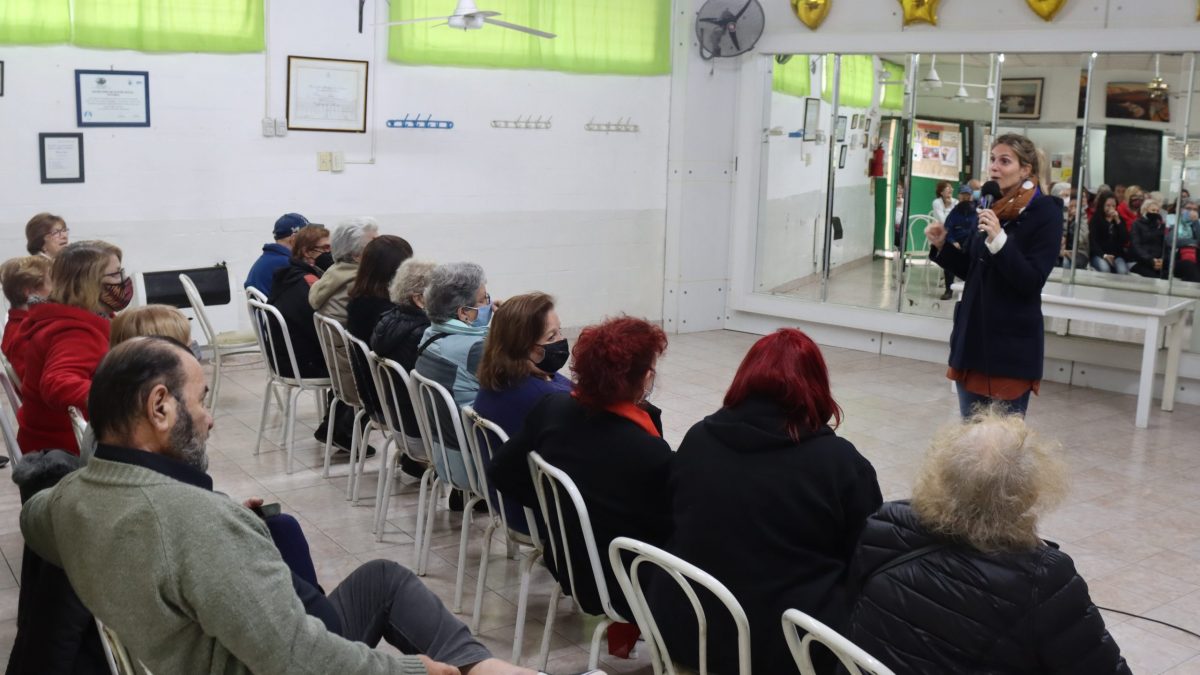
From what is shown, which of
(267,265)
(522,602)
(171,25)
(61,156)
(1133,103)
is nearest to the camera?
(522,602)

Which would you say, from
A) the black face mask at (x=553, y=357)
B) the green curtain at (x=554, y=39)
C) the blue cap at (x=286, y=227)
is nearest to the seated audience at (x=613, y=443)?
the black face mask at (x=553, y=357)

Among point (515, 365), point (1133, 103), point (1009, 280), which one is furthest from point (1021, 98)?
point (515, 365)

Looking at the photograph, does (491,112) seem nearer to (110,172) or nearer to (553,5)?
(553,5)

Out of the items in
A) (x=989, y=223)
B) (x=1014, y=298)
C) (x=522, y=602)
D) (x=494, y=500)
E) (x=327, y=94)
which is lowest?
(x=522, y=602)

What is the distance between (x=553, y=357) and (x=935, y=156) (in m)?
5.27

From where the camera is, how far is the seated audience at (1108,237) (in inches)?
275

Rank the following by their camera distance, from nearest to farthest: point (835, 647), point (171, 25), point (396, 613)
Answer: point (835, 647) < point (396, 613) < point (171, 25)

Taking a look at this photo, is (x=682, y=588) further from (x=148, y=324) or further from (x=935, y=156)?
(x=935, y=156)

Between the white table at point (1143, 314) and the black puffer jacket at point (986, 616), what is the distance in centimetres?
464

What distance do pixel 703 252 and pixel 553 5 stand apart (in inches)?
85.2

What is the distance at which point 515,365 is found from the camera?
10.2ft

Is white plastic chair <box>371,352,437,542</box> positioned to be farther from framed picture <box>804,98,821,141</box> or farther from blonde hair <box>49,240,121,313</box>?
framed picture <box>804,98,821,141</box>

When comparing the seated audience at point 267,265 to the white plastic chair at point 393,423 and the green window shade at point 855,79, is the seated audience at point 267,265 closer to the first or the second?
the white plastic chair at point 393,423

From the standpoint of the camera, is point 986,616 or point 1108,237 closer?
point 986,616
